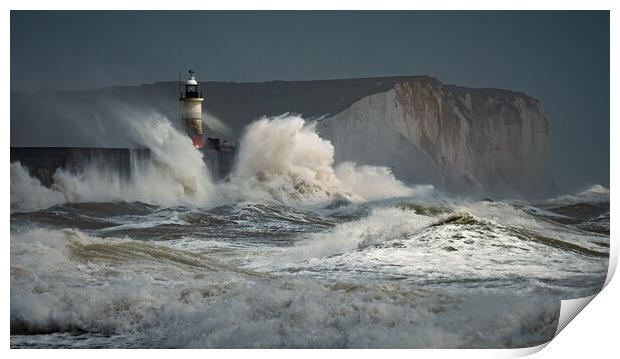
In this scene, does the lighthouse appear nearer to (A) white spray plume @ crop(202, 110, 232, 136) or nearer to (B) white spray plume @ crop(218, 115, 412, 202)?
(A) white spray plume @ crop(202, 110, 232, 136)

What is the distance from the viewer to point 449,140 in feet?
26.0

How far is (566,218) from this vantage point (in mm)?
7836

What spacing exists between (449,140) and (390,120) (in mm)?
506

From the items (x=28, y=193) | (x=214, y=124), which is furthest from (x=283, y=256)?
(x=28, y=193)

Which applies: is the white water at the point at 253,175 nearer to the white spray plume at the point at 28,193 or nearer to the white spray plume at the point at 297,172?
the white spray plume at the point at 297,172

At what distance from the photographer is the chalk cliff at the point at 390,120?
7.42 m

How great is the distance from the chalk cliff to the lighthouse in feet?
0.24

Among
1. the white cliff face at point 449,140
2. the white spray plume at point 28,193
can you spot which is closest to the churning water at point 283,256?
the white spray plume at point 28,193

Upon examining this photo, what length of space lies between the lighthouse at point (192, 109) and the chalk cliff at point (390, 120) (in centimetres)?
7

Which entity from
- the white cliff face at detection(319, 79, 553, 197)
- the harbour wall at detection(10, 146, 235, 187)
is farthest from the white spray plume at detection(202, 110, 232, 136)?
the white cliff face at detection(319, 79, 553, 197)

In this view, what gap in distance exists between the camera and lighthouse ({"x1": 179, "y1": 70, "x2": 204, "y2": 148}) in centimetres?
736
